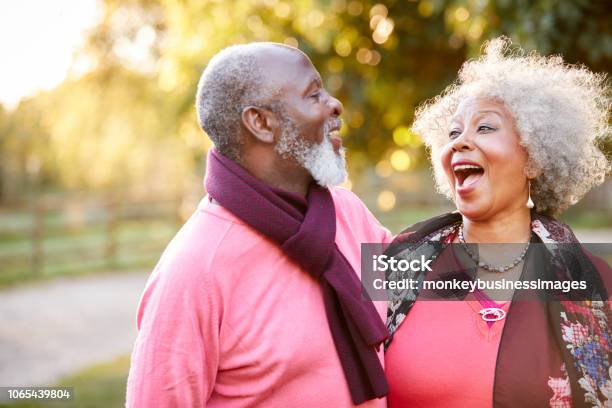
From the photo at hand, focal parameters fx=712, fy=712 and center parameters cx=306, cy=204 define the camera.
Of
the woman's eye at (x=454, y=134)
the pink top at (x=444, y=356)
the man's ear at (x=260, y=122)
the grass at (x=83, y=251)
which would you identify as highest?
the grass at (x=83, y=251)

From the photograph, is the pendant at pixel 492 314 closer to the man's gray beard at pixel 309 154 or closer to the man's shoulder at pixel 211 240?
the man's gray beard at pixel 309 154

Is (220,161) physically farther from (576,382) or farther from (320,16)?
(320,16)

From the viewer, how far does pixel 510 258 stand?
2.71 metres

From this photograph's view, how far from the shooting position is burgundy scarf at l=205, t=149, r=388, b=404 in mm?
2389

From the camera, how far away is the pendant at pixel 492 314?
2.58m

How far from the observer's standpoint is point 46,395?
18.0ft

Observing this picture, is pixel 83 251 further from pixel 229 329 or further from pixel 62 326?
pixel 229 329

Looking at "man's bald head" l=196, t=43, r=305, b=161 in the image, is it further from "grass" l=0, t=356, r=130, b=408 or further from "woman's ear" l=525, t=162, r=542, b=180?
"grass" l=0, t=356, r=130, b=408

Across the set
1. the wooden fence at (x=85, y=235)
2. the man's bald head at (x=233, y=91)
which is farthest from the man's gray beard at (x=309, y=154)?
the wooden fence at (x=85, y=235)

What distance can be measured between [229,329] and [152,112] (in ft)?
37.8

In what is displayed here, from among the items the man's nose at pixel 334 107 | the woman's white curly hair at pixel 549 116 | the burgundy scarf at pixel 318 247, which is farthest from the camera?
the woman's white curly hair at pixel 549 116

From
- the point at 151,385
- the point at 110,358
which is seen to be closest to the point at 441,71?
the point at 151,385

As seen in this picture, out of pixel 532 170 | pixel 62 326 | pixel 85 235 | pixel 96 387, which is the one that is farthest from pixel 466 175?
pixel 85 235

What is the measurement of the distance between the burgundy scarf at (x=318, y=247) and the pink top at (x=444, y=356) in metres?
0.17
